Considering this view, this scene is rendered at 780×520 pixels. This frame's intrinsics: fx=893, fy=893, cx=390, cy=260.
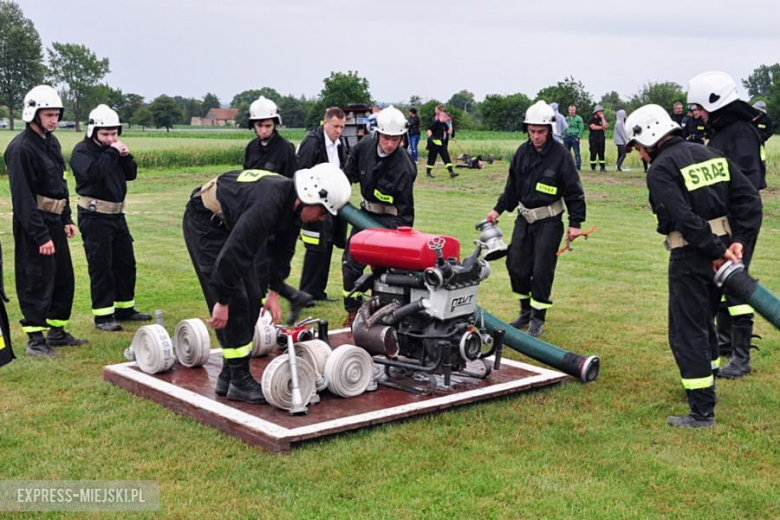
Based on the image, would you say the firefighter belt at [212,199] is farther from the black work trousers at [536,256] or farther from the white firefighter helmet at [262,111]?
the black work trousers at [536,256]

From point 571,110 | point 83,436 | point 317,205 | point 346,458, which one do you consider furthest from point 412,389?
point 571,110

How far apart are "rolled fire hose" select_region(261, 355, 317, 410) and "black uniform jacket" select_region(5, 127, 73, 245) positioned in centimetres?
298

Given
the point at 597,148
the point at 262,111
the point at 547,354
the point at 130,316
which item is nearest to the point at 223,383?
the point at 547,354

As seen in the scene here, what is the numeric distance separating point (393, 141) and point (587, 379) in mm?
2989

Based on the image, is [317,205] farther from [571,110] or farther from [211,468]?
[571,110]

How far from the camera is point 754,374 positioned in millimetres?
7324

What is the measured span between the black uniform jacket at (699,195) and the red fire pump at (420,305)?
1.50 meters

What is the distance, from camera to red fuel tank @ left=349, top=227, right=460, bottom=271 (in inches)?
256

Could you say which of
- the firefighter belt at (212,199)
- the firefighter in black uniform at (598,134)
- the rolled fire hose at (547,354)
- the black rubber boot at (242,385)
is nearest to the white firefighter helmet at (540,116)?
the rolled fire hose at (547,354)

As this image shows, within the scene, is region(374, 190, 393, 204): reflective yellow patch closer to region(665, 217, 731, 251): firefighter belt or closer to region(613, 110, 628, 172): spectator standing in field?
region(665, 217, 731, 251): firefighter belt

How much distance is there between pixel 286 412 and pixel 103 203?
12.4 ft

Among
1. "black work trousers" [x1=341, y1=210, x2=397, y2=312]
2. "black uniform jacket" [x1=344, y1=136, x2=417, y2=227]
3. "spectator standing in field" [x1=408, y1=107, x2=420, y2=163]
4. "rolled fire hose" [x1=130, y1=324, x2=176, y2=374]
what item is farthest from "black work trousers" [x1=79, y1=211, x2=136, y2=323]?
"spectator standing in field" [x1=408, y1=107, x2=420, y2=163]

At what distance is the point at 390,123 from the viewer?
8.40 m

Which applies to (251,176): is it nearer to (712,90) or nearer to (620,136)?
(712,90)
